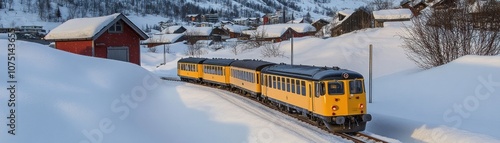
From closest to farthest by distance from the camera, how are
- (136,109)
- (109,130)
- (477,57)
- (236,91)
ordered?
1. (109,130)
2. (136,109)
3. (477,57)
4. (236,91)

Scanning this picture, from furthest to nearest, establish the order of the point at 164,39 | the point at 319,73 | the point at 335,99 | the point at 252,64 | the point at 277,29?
the point at 164,39, the point at 277,29, the point at 252,64, the point at 319,73, the point at 335,99

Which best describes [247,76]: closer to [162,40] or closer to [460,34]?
[460,34]

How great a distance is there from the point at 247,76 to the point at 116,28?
13.5 m

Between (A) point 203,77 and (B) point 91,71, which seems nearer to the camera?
(B) point 91,71

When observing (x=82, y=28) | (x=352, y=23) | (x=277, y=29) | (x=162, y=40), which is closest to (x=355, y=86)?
(x=82, y=28)

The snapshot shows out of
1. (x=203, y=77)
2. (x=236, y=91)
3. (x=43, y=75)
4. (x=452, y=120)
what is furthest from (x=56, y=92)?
(x=203, y=77)

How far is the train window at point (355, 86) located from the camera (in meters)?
18.6

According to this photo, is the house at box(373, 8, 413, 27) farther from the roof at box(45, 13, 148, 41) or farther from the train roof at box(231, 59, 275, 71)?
the train roof at box(231, 59, 275, 71)

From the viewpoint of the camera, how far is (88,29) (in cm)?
3644

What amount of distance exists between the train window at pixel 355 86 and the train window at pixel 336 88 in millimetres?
356

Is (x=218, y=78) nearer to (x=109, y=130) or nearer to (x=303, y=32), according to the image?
(x=109, y=130)

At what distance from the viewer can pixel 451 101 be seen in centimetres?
2234

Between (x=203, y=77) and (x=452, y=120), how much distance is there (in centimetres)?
2316

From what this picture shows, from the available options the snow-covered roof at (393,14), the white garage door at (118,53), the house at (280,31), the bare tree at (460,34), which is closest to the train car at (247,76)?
the white garage door at (118,53)
